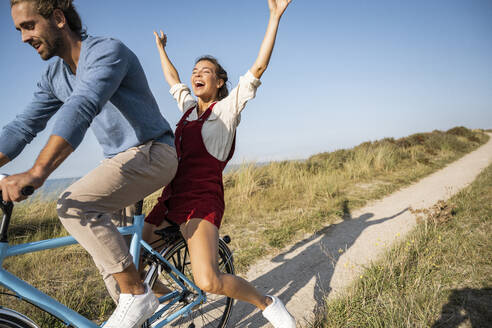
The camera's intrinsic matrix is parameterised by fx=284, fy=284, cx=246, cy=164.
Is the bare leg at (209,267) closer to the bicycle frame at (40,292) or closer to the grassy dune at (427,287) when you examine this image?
the bicycle frame at (40,292)

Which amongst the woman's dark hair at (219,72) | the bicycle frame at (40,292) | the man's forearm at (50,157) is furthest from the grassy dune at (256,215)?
the woman's dark hair at (219,72)

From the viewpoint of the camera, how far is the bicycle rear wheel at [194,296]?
2105 mm

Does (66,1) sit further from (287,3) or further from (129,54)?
(287,3)

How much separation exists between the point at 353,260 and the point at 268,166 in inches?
222

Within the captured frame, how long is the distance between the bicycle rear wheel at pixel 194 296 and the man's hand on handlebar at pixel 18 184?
104 centimetres

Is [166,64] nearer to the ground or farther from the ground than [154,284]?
farther from the ground

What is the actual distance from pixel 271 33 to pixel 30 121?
1.67 m

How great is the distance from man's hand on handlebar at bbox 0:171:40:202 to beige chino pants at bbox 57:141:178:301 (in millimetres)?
273

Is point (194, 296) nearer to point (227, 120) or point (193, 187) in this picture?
point (193, 187)

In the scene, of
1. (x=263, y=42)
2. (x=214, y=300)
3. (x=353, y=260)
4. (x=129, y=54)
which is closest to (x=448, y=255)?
(x=353, y=260)

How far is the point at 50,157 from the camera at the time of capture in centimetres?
108

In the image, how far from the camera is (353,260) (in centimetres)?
367

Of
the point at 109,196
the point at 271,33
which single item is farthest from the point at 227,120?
the point at 109,196

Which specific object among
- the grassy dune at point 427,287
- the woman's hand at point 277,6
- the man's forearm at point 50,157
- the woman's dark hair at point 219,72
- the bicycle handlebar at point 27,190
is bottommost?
the grassy dune at point 427,287
